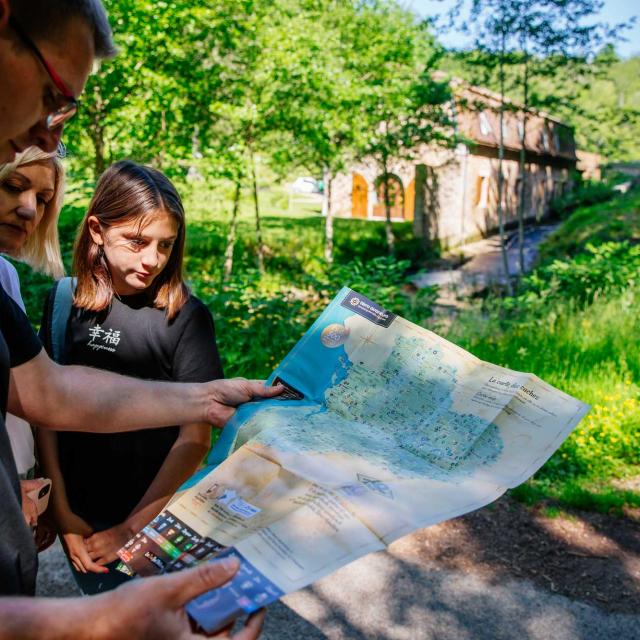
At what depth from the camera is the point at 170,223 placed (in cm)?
236

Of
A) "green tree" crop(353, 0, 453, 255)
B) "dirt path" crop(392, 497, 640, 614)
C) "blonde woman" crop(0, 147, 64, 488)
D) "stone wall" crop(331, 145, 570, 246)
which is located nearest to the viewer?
"blonde woman" crop(0, 147, 64, 488)

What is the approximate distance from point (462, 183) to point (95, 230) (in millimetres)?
27218

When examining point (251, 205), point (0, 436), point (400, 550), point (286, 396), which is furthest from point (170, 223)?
point (251, 205)

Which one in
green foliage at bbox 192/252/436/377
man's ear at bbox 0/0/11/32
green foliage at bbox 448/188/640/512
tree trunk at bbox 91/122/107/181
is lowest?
green foliage at bbox 448/188/640/512

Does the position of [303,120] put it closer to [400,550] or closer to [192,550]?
[400,550]

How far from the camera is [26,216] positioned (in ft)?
7.23

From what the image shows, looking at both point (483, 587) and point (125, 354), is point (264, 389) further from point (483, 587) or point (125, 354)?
point (483, 587)

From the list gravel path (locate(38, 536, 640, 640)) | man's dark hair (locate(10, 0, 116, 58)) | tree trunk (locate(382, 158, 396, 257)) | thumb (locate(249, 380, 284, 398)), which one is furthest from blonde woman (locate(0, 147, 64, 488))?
tree trunk (locate(382, 158, 396, 257))

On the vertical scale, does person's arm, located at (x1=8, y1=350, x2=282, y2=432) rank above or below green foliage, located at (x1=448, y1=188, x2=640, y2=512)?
above

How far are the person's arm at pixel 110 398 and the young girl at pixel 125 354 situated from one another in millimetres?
202

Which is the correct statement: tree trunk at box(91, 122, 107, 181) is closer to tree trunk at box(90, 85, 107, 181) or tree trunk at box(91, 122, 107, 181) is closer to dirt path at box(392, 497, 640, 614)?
tree trunk at box(90, 85, 107, 181)

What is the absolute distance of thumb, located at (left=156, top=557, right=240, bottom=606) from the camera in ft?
3.49

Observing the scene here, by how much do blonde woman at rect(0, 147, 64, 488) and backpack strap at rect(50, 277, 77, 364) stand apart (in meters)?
0.15

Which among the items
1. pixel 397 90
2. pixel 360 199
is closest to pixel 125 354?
pixel 397 90
